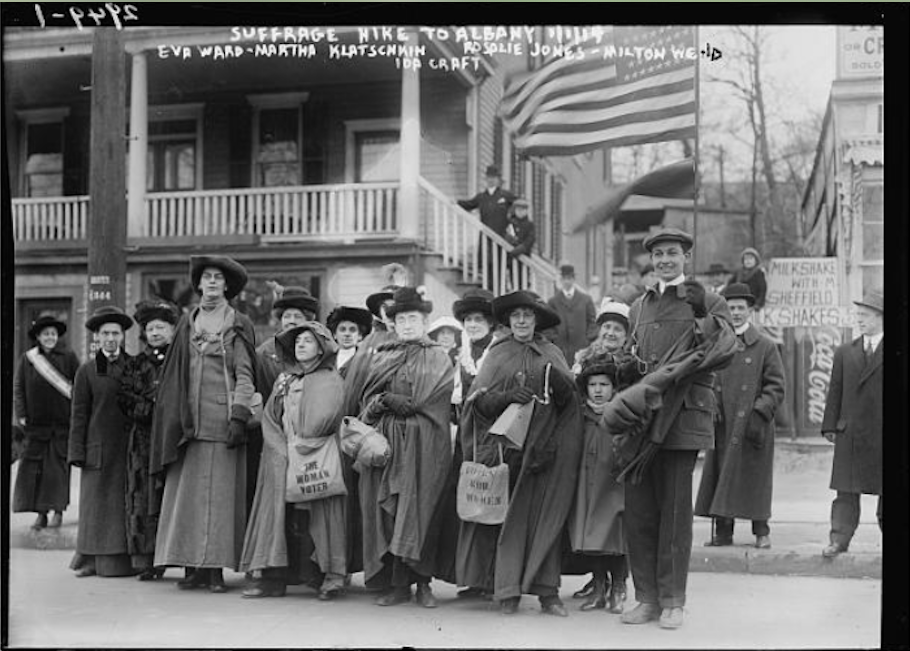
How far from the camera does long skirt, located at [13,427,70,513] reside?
7.80m

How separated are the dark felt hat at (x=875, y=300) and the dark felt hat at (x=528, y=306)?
1.71 metres

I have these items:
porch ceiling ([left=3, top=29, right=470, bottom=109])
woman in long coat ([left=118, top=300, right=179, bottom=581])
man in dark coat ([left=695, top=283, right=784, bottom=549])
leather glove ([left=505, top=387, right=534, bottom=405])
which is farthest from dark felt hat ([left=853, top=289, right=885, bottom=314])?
woman in long coat ([left=118, top=300, right=179, bottom=581])

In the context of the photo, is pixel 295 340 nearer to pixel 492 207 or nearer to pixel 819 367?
pixel 492 207

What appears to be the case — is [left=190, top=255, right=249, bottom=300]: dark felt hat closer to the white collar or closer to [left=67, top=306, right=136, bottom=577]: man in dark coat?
[left=67, top=306, right=136, bottom=577]: man in dark coat

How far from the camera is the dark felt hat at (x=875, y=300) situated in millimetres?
6547

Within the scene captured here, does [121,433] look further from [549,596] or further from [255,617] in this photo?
[549,596]

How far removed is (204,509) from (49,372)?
147 cm

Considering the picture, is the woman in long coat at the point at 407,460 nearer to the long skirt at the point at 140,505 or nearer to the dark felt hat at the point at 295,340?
the dark felt hat at the point at 295,340

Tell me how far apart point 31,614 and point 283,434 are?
5.58 ft

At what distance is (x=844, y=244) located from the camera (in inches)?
269

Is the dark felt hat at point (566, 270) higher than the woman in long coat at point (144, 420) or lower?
higher

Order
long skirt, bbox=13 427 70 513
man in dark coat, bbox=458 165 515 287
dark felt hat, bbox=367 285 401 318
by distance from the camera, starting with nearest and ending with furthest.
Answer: dark felt hat, bbox=367 285 401 318
man in dark coat, bbox=458 165 515 287
long skirt, bbox=13 427 70 513

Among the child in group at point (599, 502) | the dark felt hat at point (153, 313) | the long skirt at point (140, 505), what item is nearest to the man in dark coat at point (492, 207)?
the child in group at point (599, 502)

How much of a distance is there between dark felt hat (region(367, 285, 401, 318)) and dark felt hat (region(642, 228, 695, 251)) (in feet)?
5.53
